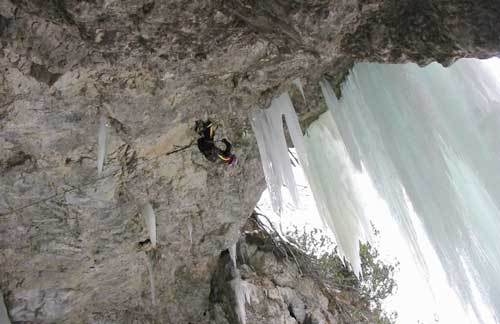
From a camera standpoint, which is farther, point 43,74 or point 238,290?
point 238,290

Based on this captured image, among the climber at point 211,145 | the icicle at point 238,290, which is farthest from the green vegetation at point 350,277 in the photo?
the climber at point 211,145

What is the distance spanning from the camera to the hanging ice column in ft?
12.0

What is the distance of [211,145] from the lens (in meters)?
3.95

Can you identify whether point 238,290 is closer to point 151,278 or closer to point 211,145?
point 151,278

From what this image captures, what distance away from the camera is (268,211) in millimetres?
6988

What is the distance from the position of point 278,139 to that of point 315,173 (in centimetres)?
83

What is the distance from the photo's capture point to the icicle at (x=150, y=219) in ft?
14.5

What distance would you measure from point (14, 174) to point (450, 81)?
129 inches

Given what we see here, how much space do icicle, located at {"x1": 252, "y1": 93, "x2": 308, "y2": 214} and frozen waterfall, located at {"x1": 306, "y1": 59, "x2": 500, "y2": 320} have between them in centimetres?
33

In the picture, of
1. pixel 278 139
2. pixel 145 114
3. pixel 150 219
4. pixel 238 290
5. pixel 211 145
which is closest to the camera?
pixel 145 114

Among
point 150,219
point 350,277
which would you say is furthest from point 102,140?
point 350,277

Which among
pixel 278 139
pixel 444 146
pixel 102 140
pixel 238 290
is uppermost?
pixel 102 140

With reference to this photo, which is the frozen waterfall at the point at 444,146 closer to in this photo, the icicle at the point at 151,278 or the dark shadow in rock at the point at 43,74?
the dark shadow in rock at the point at 43,74

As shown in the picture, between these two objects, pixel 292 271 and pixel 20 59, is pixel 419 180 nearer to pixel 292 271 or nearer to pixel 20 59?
pixel 20 59
